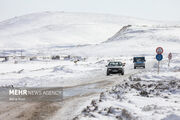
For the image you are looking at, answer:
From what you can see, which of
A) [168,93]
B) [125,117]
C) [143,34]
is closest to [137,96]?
[168,93]

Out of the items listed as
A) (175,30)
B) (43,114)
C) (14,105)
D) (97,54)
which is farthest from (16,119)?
(175,30)

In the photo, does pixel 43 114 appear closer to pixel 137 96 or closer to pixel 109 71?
pixel 137 96

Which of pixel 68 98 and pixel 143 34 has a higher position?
pixel 143 34

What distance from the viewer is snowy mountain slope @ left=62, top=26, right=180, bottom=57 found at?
128 meters

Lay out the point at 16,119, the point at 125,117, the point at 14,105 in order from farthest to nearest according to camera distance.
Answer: the point at 14,105, the point at 16,119, the point at 125,117

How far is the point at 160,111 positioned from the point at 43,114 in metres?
4.14

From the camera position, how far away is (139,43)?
Result: 146 meters

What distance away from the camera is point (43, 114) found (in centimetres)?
1183

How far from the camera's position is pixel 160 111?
1041 centimetres

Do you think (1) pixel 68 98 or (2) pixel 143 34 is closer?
(1) pixel 68 98

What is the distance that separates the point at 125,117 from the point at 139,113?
54cm

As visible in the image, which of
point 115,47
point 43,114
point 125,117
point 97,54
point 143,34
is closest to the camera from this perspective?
point 125,117

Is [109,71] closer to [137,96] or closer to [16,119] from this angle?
[137,96]

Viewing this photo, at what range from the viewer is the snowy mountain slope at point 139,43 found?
12825cm
